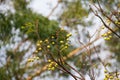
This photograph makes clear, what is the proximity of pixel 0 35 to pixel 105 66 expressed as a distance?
573cm

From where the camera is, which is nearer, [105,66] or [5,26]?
[105,66]

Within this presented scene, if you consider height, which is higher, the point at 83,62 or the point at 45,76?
the point at 45,76

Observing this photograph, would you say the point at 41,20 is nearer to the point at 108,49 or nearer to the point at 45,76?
the point at 45,76

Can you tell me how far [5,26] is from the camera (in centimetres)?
939

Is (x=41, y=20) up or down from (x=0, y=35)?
up

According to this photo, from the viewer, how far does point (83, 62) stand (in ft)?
13.7

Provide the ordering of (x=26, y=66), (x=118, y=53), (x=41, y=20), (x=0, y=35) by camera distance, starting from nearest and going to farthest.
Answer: (x=0, y=35), (x=41, y=20), (x=26, y=66), (x=118, y=53)

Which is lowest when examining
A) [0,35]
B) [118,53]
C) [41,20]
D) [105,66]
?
[105,66]

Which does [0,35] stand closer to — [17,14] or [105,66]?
[17,14]

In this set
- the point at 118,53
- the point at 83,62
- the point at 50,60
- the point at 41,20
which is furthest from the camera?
the point at 118,53

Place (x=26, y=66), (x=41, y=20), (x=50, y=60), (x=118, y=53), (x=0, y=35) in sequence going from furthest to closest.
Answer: (x=118, y=53)
(x=26, y=66)
(x=41, y=20)
(x=0, y=35)
(x=50, y=60)

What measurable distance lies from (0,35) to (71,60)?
389 cm

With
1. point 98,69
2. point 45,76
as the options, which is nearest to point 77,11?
point 45,76

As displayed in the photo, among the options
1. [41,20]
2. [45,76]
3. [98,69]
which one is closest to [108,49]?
[45,76]
